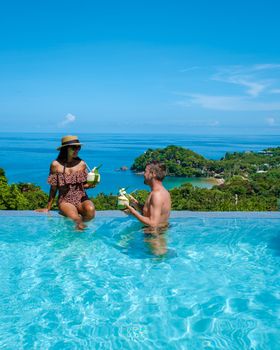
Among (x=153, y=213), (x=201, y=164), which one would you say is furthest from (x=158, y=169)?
(x=201, y=164)

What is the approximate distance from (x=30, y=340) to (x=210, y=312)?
1466mm

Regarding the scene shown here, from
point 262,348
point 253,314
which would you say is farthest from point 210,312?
point 262,348

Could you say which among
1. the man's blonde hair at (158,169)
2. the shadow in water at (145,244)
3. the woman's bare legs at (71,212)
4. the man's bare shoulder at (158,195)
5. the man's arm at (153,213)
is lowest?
the shadow in water at (145,244)

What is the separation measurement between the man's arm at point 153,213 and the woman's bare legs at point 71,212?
1.47m

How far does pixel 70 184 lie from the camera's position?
550 centimetres

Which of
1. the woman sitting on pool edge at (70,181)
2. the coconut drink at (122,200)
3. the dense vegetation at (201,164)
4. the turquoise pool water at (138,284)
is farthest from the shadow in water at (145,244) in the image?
the dense vegetation at (201,164)

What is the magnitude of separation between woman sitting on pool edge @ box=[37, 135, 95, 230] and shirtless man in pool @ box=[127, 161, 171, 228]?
4.31ft

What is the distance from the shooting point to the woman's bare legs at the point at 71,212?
549 centimetres

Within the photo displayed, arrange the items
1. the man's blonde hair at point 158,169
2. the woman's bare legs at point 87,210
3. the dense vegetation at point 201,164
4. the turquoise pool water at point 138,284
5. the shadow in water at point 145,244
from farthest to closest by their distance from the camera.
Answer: the dense vegetation at point 201,164, the woman's bare legs at point 87,210, the shadow in water at point 145,244, the man's blonde hair at point 158,169, the turquoise pool water at point 138,284

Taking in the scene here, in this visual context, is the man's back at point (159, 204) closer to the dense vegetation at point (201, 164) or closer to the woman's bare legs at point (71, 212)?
the woman's bare legs at point (71, 212)

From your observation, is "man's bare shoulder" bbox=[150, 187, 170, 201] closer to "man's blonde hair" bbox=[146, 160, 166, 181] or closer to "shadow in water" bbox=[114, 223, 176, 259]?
"man's blonde hair" bbox=[146, 160, 166, 181]

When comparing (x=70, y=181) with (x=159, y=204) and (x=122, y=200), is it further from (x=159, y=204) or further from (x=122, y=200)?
(x=159, y=204)

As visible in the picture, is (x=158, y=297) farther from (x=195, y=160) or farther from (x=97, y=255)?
(x=195, y=160)

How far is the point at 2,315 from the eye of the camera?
10.6 feet
